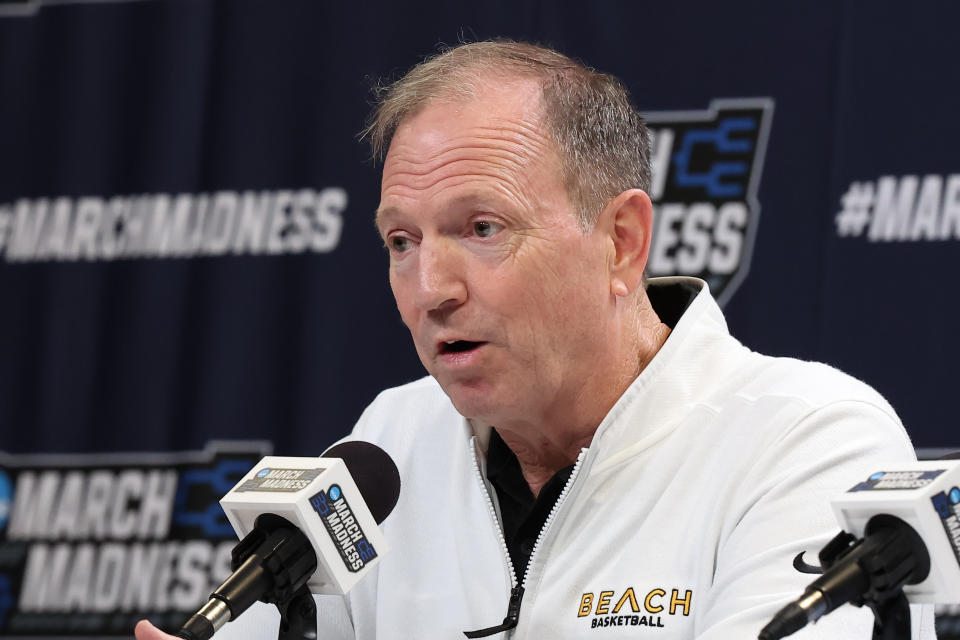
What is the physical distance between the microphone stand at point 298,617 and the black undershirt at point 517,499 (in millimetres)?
515

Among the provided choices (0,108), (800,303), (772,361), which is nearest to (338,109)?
(0,108)

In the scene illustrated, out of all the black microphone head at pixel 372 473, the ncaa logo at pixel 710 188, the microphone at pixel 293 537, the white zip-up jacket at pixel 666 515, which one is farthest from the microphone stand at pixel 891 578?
the ncaa logo at pixel 710 188

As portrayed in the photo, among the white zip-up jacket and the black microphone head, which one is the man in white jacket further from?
the black microphone head

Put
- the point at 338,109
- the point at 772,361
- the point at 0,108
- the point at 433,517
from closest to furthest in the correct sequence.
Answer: the point at 772,361 < the point at 433,517 < the point at 338,109 < the point at 0,108

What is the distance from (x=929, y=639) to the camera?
168 cm

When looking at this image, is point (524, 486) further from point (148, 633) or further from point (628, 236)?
point (148, 633)

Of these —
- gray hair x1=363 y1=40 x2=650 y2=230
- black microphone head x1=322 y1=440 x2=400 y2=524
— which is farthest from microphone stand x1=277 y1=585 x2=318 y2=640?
gray hair x1=363 y1=40 x2=650 y2=230

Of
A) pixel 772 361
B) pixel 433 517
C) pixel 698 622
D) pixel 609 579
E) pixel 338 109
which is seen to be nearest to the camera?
pixel 698 622

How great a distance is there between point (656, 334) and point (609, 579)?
0.46 m

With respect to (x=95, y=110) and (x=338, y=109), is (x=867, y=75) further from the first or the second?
(x=95, y=110)

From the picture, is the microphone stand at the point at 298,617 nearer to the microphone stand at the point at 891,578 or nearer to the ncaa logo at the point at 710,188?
the microphone stand at the point at 891,578

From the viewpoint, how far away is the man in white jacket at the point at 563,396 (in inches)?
65.0

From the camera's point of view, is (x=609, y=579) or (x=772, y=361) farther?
(x=772, y=361)

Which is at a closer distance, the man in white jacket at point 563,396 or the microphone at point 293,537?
the microphone at point 293,537
